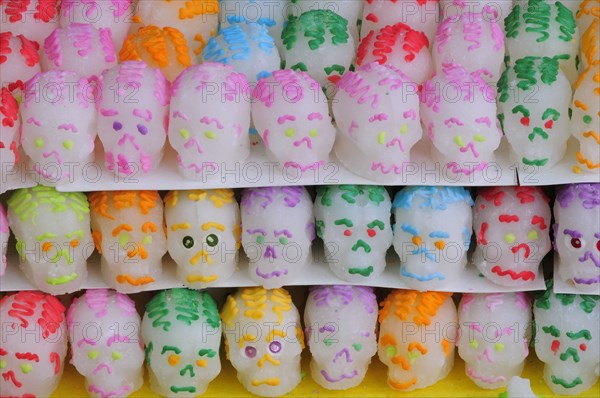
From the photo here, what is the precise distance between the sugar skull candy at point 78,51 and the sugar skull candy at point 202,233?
1.17 feet

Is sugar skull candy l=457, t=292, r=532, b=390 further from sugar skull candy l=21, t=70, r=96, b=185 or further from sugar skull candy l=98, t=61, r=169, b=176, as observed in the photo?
sugar skull candy l=21, t=70, r=96, b=185

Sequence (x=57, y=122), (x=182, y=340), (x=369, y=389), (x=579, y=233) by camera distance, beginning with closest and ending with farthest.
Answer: (x=57, y=122), (x=579, y=233), (x=182, y=340), (x=369, y=389)

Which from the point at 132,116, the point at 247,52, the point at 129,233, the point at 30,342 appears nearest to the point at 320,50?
the point at 247,52

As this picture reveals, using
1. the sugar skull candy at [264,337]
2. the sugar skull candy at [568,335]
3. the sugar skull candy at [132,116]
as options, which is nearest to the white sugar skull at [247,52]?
the sugar skull candy at [132,116]

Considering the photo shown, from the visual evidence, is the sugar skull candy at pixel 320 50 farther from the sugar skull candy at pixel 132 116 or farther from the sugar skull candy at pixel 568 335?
the sugar skull candy at pixel 568 335

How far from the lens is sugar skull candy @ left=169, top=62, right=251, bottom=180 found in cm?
268

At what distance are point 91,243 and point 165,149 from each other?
29cm

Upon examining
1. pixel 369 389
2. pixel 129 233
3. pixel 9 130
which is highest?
pixel 9 130

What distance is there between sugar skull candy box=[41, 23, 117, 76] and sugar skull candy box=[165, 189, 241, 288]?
0.36 meters

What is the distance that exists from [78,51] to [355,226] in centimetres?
78

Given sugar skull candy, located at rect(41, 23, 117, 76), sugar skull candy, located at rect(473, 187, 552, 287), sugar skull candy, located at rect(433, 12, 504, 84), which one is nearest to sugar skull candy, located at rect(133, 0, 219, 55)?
sugar skull candy, located at rect(41, 23, 117, 76)

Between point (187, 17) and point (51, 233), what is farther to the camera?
point (187, 17)

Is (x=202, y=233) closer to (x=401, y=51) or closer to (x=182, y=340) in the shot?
(x=182, y=340)

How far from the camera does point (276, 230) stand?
2789 millimetres
